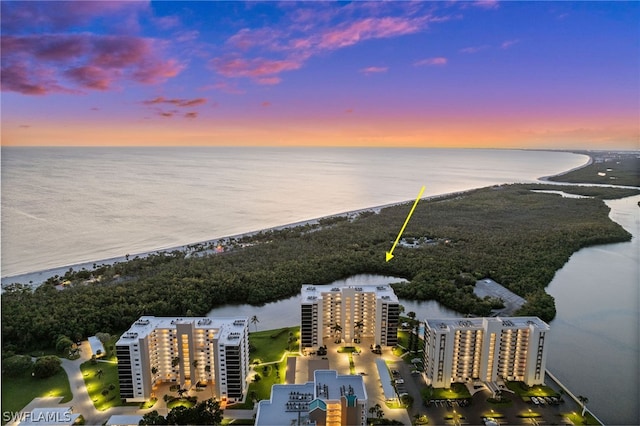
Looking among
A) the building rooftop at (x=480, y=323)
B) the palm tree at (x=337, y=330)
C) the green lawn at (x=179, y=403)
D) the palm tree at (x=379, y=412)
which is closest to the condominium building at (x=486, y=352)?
the building rooftop at (x=480, y=323)

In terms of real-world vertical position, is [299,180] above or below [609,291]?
above

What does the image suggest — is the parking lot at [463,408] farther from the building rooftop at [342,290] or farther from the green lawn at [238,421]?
the building rooftop at [342,290]

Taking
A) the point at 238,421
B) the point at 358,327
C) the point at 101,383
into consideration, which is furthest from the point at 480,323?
the point at 101,383

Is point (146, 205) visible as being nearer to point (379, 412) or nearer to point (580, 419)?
point (379, 412)

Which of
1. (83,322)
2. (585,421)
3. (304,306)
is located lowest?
(585,421)

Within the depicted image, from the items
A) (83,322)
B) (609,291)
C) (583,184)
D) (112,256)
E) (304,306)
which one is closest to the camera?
(304,306)

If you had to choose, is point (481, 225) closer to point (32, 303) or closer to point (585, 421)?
point (585, 421)

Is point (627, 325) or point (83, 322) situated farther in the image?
point (627, 325)

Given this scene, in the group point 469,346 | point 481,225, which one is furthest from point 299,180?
point 469,346
